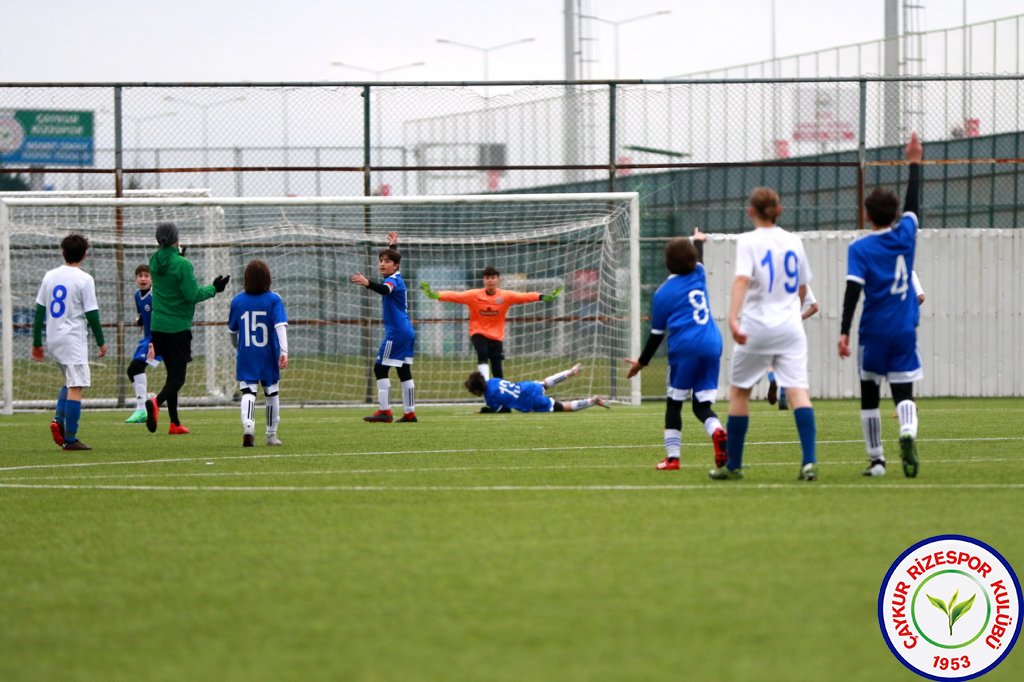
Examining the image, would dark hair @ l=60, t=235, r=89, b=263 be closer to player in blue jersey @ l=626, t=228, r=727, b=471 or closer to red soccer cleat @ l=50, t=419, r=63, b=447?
red soccer cleat @ l=50, t=419, r=63, b=447

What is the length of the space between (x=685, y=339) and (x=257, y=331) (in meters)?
4.72

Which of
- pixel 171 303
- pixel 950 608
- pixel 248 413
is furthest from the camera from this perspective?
pixel 171 303

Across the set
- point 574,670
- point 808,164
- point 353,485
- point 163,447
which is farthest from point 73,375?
point 808,164

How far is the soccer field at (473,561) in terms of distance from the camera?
4.57 metres

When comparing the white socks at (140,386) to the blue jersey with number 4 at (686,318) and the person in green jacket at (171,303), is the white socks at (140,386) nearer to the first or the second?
the person in green jacket at (171,303)

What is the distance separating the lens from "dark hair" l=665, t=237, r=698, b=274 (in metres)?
10.0

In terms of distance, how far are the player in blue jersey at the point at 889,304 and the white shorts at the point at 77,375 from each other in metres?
7.51

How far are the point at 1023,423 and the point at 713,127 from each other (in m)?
11.1

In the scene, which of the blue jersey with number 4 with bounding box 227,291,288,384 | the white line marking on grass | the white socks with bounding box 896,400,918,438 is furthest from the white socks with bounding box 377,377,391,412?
the white socks with bounding box 896,400,918,438

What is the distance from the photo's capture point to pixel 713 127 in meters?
24.3

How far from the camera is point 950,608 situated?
17.5ft

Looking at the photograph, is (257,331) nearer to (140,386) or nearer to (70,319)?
(70,319)

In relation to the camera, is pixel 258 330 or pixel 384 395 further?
pixel 384 395

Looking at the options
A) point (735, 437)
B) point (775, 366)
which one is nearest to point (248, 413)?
point (735, 437)
